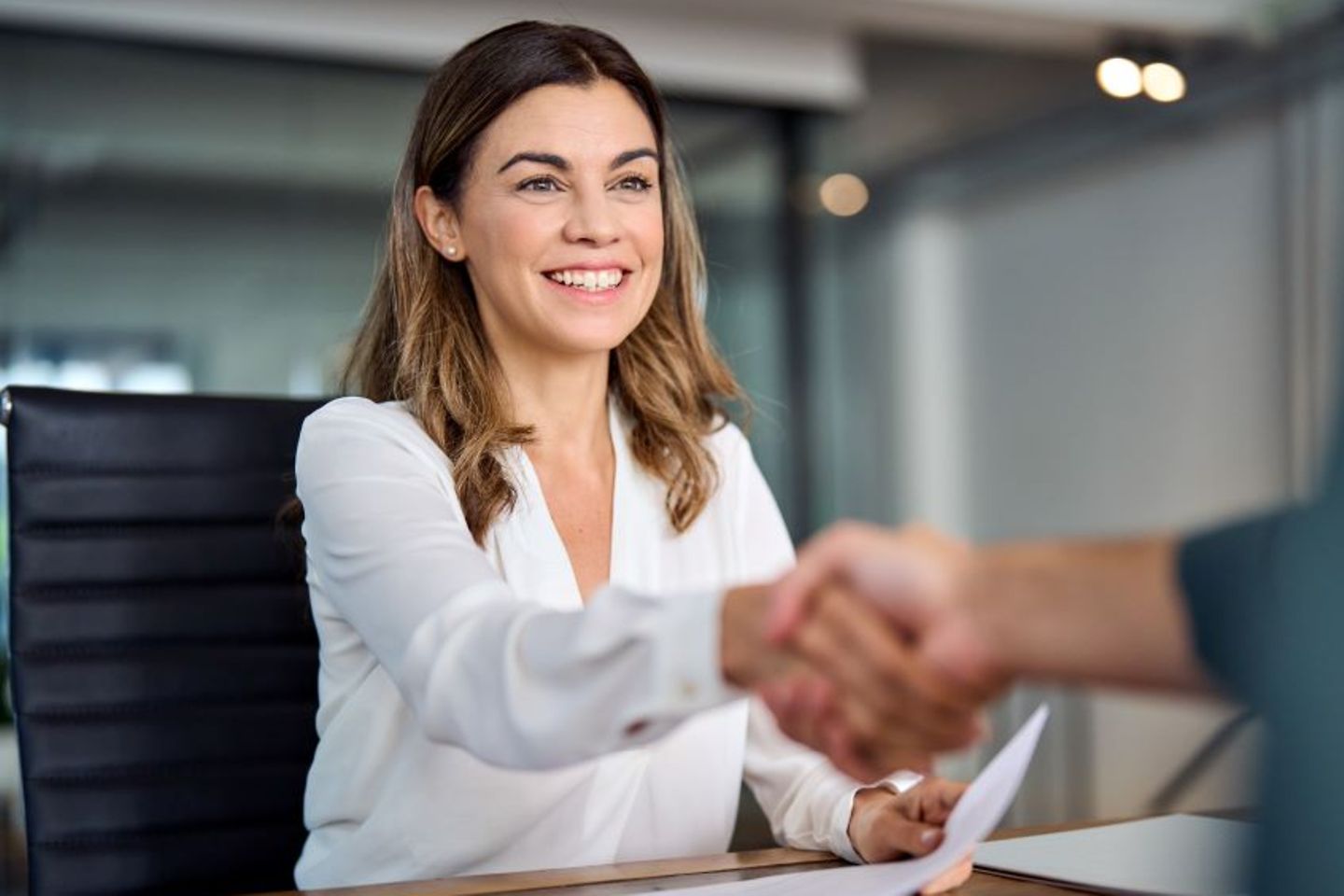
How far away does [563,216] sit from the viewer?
1678 millimetres

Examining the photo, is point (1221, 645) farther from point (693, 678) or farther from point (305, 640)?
point (305, 640)

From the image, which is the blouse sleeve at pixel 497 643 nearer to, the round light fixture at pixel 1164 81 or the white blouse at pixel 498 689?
the white blouse at pixel 498 689

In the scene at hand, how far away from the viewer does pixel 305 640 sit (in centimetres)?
172

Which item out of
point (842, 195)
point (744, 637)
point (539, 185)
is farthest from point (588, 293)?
point (842, 195)

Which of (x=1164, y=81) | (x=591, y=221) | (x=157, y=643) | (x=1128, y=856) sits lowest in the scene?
(x=1128, y=856)

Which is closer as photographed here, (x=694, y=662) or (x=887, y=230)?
(x=694, y=662)

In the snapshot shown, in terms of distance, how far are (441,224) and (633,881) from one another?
860 mm

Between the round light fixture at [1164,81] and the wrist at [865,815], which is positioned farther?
the round light fixture at [1164,81]

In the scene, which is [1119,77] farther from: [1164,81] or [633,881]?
[633,881]

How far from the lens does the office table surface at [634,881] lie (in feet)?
3.72

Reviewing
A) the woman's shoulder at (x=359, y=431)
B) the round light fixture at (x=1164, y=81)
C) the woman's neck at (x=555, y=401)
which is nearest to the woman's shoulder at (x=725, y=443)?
the woman's neck at (x=555, y=401)

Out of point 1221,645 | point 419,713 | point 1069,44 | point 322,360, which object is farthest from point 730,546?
point 1069,44

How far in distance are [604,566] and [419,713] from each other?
24.9 inches

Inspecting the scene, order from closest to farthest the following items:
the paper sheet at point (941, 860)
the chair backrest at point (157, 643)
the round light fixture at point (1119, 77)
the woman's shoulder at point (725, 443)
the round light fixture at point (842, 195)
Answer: the paper sheet at point (941, 860), the chair backrest at point (157, 643), the woman's shoulder at point (725, 443), the round light fixture at point (1119, 77), the round light fixture at point (842, 195)
